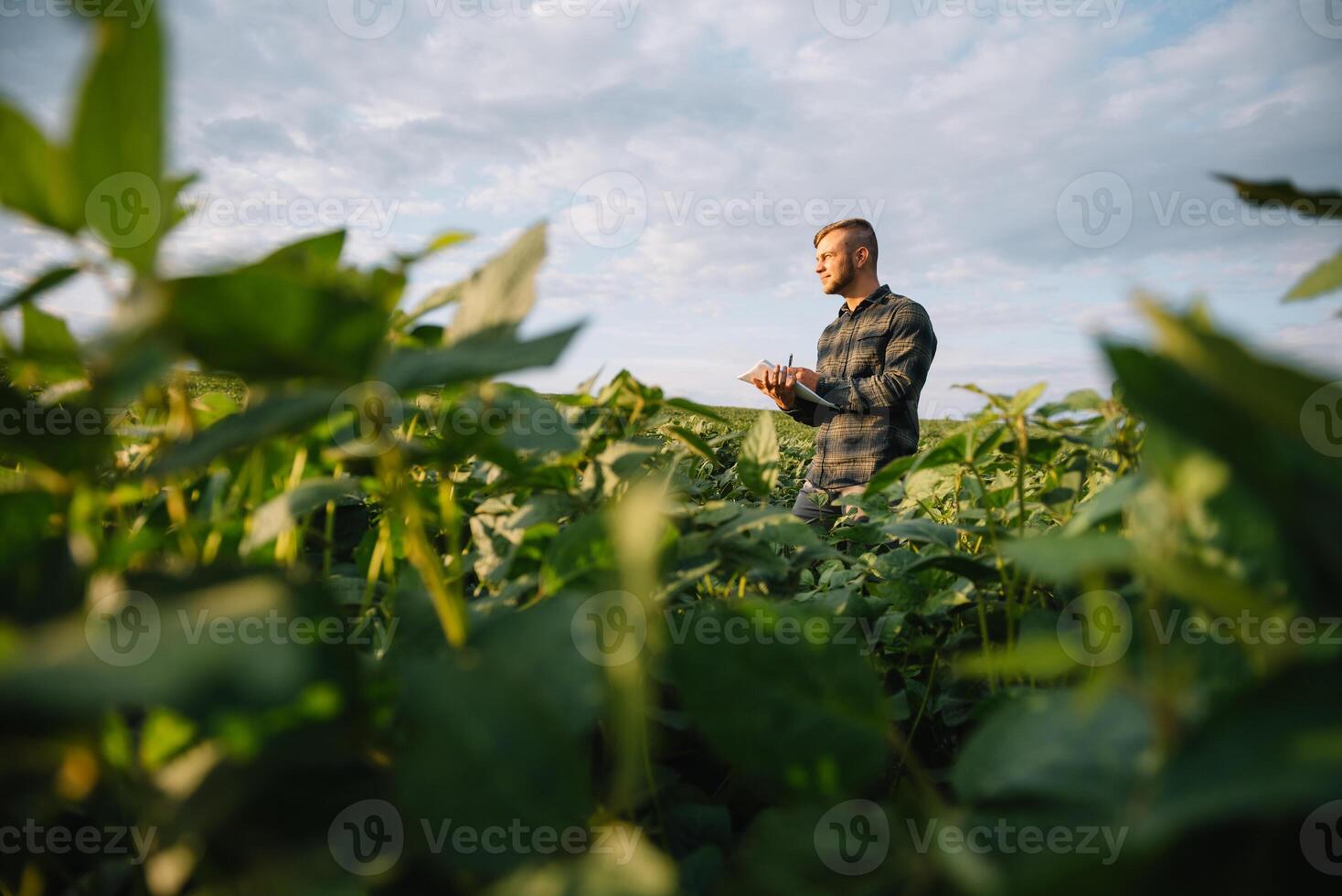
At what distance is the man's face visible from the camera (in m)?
4.79

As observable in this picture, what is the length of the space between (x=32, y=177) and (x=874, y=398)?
3.91 m

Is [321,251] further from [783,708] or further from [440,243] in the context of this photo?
[783,708]

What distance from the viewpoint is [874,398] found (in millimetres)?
3957

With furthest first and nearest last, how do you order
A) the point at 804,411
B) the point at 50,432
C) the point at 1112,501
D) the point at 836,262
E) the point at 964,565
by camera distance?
the point at 836,262
the point at 804,411
the point at 964,565
the point at 1112,501
the point at 50,432

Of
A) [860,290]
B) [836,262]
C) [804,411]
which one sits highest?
[836,262]

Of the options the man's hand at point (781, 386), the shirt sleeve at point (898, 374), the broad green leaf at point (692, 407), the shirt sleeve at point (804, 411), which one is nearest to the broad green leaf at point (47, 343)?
the broad green leaf at point (692, 407)

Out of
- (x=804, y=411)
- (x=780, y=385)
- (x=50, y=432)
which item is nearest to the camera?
(x=50, y=432)

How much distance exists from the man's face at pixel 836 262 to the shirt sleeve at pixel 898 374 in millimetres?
→ 731

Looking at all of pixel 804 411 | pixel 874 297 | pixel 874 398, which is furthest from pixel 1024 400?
pixel 874 297

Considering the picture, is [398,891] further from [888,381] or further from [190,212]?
[888,381]

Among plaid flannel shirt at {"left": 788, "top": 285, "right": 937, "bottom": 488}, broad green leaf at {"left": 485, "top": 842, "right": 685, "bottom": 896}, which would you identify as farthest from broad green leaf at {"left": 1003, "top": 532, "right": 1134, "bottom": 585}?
plaid flannel shirt at {"left": 788, "top": 285, "right": 937, "bottom": 488}

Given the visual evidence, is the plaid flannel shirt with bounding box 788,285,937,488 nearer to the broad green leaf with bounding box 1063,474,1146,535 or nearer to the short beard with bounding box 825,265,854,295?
the short beard with bounding box 825,265,854,295

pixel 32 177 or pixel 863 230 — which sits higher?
pixel 863 230

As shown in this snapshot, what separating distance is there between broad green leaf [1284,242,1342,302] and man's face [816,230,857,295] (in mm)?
4552
